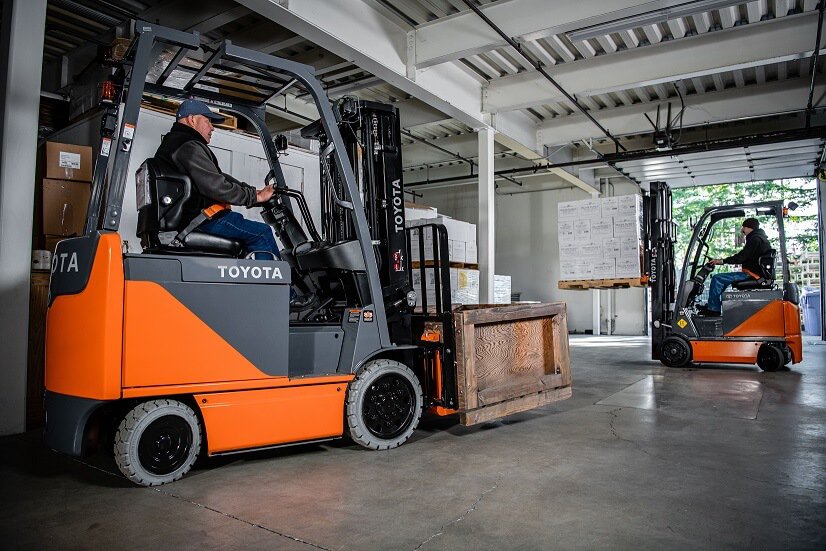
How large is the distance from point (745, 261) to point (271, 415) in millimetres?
8262

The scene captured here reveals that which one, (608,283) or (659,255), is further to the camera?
(608,283)

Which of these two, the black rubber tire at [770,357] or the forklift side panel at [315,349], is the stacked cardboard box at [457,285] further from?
the forklift side panel at [315,349]

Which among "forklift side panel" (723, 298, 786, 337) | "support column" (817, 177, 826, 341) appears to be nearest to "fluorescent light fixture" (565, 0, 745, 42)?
"forklift side panel" (723, 298, 786, 337)

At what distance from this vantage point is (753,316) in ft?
29.4

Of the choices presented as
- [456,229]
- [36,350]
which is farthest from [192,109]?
[456,229]

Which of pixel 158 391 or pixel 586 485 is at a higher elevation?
pixel 158 391

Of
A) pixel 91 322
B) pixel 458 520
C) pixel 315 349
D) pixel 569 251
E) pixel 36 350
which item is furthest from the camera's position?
pixel 569 251

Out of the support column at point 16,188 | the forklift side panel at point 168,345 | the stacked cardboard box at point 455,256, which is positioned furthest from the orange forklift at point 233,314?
the stacked cardboard box at point 455,256

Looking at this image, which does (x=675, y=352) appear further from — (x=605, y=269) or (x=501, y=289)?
(x=501, y=289)

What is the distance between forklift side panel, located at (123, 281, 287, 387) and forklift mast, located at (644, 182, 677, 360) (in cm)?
835

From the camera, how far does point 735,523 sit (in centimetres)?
269

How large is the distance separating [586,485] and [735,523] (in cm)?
79

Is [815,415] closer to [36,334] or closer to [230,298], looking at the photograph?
[230,298]

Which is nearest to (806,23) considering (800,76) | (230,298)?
(800,76)
